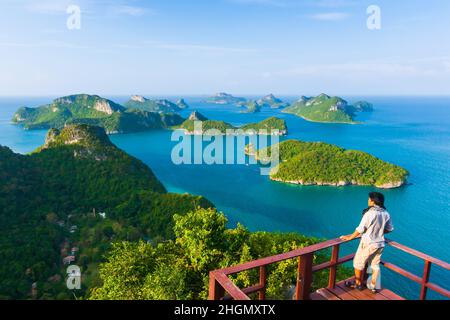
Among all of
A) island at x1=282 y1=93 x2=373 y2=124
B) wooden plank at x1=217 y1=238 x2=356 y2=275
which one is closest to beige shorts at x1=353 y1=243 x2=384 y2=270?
wooden plank at x1=217 y1=238 x2=356 y2=275

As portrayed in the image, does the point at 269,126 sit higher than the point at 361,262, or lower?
lower

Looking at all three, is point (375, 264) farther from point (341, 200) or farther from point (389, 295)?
point (341, 200)

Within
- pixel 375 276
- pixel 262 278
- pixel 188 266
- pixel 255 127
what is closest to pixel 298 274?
pixel 262 278

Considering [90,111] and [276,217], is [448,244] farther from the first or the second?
[90,111]

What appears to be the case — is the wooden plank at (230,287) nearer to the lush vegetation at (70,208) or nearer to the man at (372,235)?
the man at (372,235)

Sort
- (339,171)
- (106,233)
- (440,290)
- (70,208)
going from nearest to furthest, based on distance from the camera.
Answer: (440,290)
(106,233)
(70,208)
(339,171)

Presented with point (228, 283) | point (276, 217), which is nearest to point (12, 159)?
point (276, 217)

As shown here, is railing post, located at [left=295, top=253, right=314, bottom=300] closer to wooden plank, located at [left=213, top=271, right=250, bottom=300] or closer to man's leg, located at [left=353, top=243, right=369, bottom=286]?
man's leg, located at [left=353, top=243, right=369, bottom=286]

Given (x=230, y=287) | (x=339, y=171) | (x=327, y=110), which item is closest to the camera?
(x=230, y=287)
